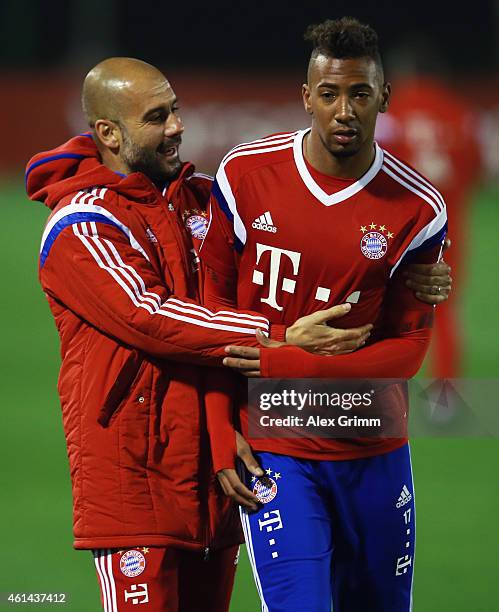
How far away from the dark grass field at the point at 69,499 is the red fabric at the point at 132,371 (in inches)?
70.8

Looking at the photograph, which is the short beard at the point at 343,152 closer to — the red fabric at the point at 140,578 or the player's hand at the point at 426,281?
the player's hand at the point at 426,281

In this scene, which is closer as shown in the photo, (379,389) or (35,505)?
(379,389)

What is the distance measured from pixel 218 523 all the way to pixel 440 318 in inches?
196

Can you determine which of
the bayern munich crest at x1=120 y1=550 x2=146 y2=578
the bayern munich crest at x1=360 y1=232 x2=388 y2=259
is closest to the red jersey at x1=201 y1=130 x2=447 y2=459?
the bayern munich crest at x1=360 y1=232 x2=388 y2=259

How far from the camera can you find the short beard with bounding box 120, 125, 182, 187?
3979 millimetres

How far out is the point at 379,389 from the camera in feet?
12.5

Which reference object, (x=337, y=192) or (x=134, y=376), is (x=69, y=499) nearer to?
(x=134, y=376)

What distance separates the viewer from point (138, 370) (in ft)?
12.4

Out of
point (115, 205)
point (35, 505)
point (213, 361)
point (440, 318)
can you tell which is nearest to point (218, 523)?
point (213, 361)

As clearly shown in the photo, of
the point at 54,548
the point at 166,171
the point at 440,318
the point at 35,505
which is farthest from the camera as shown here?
the point at 440,318

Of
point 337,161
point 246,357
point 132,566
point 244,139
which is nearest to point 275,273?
point 246,357

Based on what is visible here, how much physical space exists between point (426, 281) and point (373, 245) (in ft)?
0.74

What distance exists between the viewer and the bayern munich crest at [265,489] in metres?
3.72

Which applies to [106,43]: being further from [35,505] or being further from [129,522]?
[129,522]
